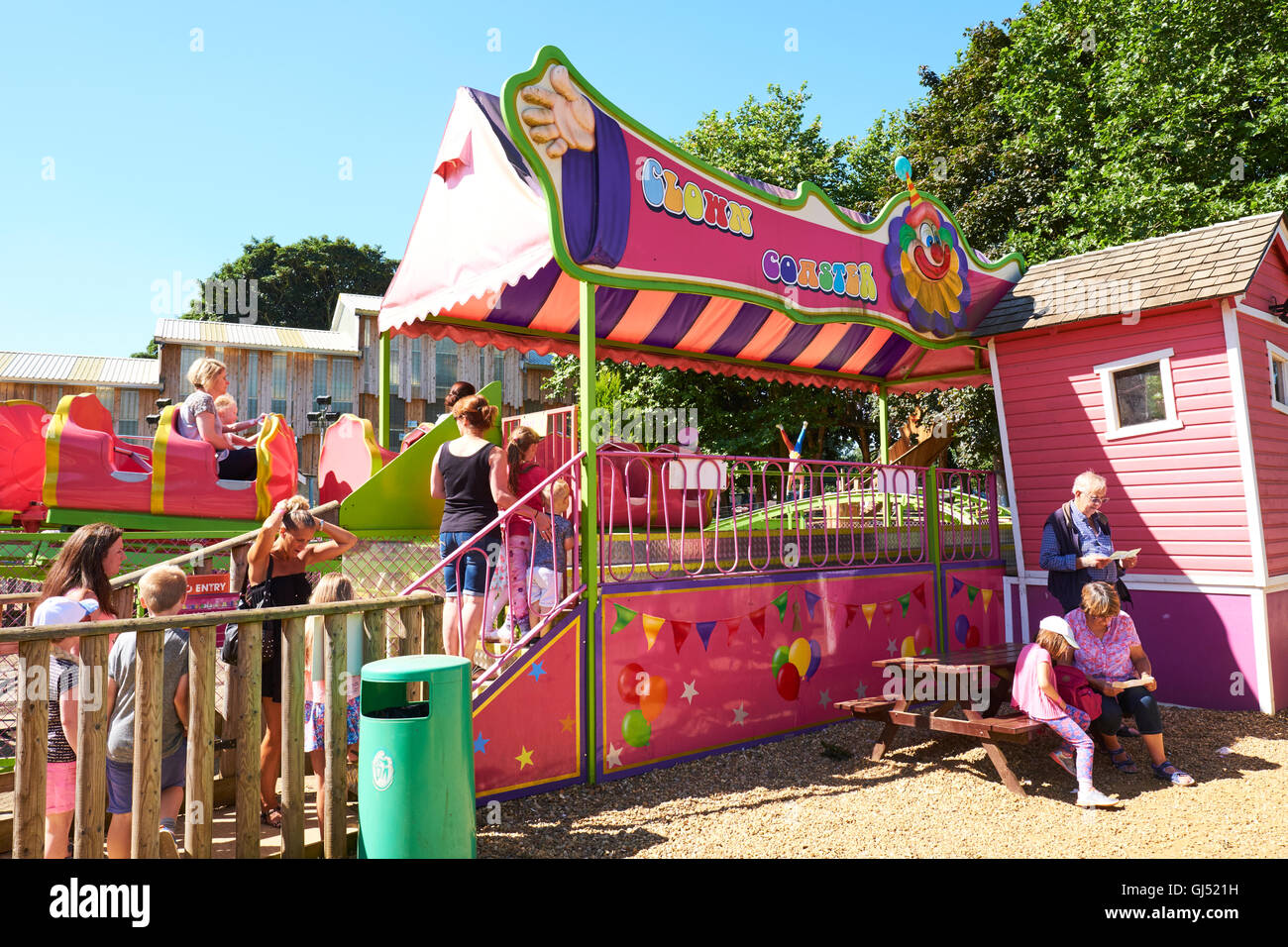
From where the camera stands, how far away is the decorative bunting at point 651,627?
6324 mm

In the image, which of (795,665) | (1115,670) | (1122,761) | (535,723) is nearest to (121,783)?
(535,723)

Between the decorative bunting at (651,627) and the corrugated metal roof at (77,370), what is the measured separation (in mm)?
30504

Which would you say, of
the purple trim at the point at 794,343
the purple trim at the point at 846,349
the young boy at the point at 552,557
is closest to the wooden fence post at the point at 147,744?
the young boy at the point at 552,557

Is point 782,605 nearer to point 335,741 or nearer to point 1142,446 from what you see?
point 335,741

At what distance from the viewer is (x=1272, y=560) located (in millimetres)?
8156

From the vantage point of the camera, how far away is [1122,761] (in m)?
6.26

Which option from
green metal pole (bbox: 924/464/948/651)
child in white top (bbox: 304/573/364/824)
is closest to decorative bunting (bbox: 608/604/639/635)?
child in white top (bbox: 304/573/364/824)

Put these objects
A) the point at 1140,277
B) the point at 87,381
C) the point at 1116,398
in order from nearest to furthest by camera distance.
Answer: the point at 1140,277
the point at 1116,398
the point at 87,381

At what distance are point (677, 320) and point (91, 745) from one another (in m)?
6.62

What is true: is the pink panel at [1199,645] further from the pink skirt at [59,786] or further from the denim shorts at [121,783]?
the pink skirt at [59,786]

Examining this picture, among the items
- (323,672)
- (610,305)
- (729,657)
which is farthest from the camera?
(610,305)
